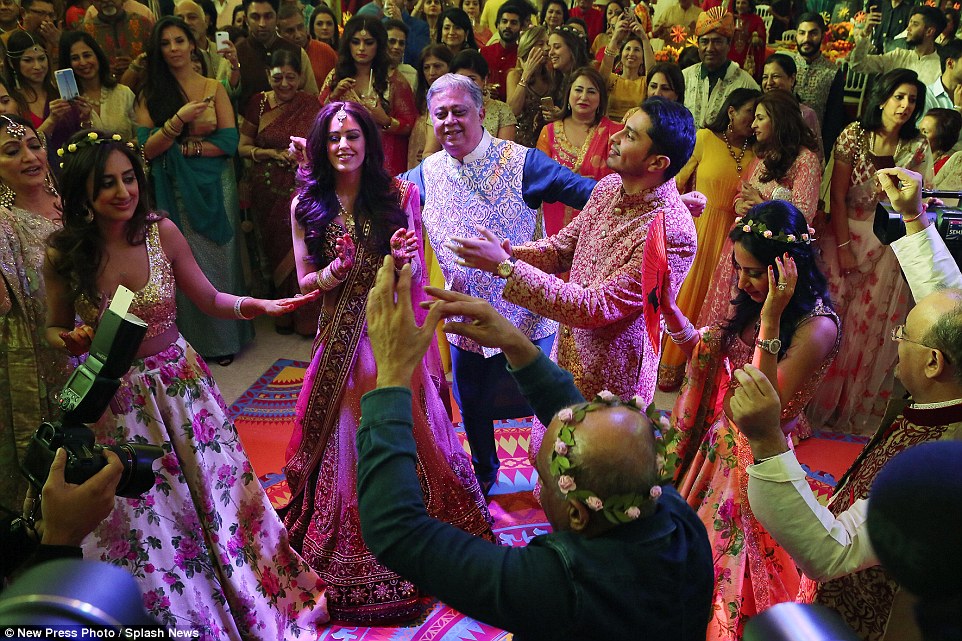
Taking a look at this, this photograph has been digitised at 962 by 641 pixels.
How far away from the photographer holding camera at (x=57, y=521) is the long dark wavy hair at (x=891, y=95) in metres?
3.84

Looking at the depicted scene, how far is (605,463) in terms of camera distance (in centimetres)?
118

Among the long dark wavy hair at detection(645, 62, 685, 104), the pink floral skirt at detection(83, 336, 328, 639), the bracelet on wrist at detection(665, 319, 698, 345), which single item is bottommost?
the pink floral skirt at detection(83, 336, 328, 639)

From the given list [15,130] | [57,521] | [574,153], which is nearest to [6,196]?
[15,130]

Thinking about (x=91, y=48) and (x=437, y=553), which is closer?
(x=437, y=553)

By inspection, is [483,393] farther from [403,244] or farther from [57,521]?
[57,521]

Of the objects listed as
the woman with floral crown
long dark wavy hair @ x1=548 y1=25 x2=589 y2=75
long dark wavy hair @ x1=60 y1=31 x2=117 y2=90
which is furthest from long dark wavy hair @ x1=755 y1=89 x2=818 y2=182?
long dark wavy hair @ x1=60 y1=31 x2=117 y2=90

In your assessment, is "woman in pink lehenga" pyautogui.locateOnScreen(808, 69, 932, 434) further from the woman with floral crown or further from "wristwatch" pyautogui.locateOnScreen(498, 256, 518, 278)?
the woman with floral crown

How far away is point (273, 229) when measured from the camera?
4.91 metres

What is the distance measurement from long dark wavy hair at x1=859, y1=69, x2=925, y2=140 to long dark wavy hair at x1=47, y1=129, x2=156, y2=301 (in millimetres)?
3462

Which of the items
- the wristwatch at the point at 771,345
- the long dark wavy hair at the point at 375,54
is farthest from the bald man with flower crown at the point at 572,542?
the long dark wavy hair at the point at 375,54

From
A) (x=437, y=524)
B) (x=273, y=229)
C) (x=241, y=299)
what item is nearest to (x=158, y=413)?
(x=241, y=299)

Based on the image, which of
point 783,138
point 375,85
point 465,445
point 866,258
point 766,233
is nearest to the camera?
point 766,233

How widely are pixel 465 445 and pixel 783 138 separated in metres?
2.21

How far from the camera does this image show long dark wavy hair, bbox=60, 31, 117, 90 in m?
4.09
